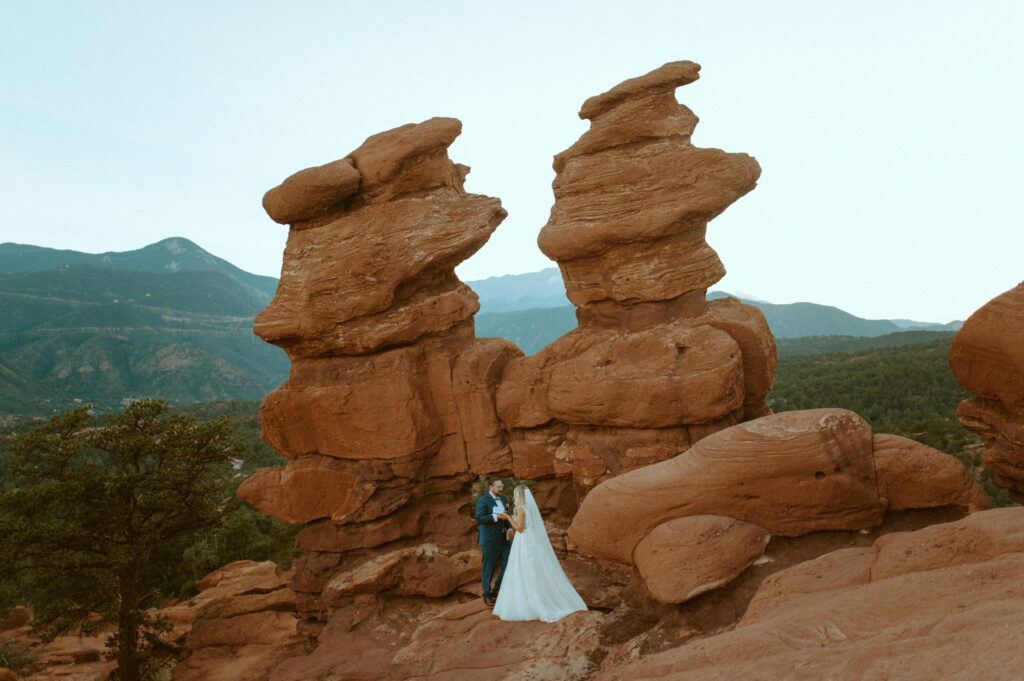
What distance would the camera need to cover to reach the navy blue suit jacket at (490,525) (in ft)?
35.8

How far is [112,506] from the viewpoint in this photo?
48.0 ft

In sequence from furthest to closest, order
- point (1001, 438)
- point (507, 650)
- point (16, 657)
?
point (16, 657)
point (1001, 438)
point (507, 650)

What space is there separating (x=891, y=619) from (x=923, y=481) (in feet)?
12.7

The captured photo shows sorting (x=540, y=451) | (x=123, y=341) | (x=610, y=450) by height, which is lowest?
(x=540, y=451)

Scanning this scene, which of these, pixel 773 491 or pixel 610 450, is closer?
pixel 773 491

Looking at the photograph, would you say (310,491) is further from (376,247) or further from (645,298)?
(645,298)

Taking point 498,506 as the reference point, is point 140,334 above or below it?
above

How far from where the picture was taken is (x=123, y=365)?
94688 millimetres

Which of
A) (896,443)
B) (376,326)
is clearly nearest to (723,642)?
(896,443)

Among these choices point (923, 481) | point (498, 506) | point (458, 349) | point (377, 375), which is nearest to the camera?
point (923, 481)

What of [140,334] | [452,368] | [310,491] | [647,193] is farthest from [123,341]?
[647,193]

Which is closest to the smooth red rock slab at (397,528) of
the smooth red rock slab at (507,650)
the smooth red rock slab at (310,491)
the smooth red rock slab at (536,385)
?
the smooth red rock slab at (310,491)

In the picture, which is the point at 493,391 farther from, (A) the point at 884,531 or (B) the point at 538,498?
(A) the point at 884,531

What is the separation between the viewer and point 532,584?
10273 millimetres
